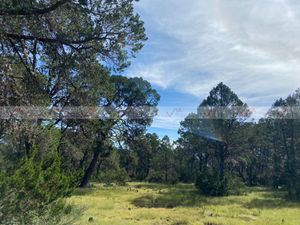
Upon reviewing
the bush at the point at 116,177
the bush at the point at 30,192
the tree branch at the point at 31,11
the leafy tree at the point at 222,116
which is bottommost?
the bush at the point at 30,192

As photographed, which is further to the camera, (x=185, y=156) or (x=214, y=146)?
(x=185, y=156)

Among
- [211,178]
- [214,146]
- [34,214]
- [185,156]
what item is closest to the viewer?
[34,214]

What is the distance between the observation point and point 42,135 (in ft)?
29.5

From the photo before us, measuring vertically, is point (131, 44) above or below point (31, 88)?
above

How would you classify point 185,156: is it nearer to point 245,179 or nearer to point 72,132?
point 245,179

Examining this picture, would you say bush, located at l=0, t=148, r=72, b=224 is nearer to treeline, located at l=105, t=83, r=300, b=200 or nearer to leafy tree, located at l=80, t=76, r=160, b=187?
leafy tree, located at l=80, t=76, r=160, b=187

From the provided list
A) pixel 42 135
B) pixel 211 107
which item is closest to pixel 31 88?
pixel 42 135

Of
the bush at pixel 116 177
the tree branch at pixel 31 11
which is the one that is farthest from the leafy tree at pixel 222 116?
the tree branch at pixel 31 11

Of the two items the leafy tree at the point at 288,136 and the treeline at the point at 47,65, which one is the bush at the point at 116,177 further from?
the treeline at the point at 47,65

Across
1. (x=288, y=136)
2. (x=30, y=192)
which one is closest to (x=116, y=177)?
(x=288, y=136)

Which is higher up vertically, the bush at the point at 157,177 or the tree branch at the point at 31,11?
the tree branch at the point at 31,11

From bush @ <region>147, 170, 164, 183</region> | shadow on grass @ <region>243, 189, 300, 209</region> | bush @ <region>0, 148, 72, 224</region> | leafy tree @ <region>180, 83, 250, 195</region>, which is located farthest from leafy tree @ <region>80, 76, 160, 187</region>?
bush @ <region>0, 148, 72, 224</region>

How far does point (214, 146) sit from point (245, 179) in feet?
62.4

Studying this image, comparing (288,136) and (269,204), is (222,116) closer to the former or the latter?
(288,136)
